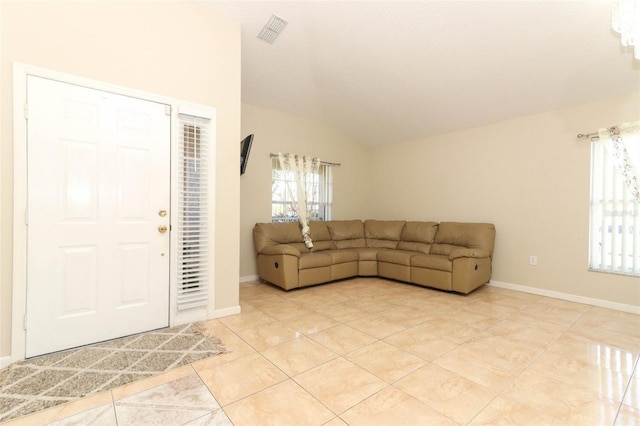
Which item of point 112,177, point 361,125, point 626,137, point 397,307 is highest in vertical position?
point 361,125

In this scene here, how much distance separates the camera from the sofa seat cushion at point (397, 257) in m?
4.24

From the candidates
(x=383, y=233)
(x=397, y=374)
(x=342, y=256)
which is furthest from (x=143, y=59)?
(x=383, y=233)

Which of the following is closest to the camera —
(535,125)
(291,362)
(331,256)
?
(291,362)

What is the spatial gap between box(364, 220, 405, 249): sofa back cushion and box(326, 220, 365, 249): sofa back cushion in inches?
5.6

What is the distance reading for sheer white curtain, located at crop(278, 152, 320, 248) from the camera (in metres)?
4.72

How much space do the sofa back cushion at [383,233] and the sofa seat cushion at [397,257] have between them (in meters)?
0.54

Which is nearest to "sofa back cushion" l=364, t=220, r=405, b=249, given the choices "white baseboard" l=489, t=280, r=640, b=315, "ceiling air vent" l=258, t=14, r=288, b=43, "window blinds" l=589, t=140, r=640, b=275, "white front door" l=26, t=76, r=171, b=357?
"white baseboard" l=489, t=280, r=640, b=315

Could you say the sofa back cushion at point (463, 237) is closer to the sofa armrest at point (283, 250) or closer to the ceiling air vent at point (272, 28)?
the sofa armrest at point (283, 250)

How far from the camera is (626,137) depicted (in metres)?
3.14

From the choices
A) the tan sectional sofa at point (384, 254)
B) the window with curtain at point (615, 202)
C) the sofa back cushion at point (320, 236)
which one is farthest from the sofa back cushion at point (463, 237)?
the sofa back cushion at point (320, 236)

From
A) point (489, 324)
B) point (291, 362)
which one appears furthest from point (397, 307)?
point (291, 362)

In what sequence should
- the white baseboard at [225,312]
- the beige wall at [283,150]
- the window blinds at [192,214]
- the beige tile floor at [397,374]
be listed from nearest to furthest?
the beige tile floor at [397,374] < the window blinds at [192,214] < the white baseboard at [225,312] < the beige wall at [283,150]

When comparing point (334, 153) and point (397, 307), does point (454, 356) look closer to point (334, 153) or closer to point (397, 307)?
point (397, 307)

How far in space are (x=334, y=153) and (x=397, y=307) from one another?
3.30 metres
